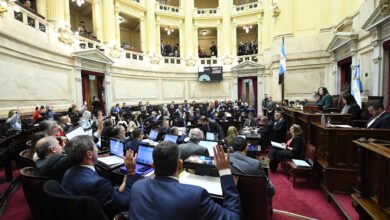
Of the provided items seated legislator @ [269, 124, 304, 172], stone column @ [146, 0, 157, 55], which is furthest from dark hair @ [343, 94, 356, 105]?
stone column @ [146, 0, 157, 55]

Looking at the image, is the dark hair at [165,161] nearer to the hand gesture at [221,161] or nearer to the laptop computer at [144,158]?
the hand gesture at [221,161]

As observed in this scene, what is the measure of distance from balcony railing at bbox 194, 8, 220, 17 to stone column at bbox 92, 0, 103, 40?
737 centimetres

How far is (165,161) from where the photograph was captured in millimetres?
1522

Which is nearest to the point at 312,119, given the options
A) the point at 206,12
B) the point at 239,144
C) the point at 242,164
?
the point at 239,144

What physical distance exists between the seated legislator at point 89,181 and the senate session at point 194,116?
0.5 inches

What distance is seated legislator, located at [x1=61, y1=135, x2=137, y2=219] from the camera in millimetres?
1858

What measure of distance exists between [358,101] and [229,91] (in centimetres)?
1209

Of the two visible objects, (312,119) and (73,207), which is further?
(312,119)

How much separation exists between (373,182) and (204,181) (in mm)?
1858

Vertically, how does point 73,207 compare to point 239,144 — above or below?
below

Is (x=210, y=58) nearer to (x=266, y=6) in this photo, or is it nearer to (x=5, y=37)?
(x=266, y=6)

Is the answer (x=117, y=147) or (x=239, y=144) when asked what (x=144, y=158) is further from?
(x=239, y=144)

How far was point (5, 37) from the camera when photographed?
6680 mm

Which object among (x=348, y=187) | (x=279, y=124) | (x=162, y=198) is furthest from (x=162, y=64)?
(x=162, y=198)
